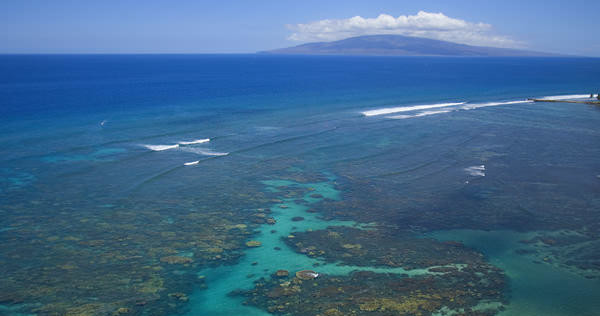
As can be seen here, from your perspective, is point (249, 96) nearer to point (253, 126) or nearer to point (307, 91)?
point (307, 91)

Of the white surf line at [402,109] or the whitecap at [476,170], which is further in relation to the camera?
the white surf line at [402,109]

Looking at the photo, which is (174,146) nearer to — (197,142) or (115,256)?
(197,142)

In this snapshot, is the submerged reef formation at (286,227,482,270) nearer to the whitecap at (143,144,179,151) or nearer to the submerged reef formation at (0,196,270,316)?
the submerged reef formation at (0,196,270,316)

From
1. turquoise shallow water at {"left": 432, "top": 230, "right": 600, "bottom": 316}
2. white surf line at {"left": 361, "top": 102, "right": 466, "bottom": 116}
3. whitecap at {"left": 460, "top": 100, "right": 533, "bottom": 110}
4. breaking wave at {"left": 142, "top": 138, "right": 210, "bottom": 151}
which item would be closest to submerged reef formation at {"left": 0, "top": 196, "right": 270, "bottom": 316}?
turquoise shallow water at {"left": 432, "top": 230, "right": 600, "bottom": 316}

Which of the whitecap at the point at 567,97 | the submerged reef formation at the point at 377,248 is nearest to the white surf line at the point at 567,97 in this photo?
the whitecap at the point at 567,97

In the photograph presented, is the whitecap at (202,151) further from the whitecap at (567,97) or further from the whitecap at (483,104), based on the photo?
the whitecap at (567,97)

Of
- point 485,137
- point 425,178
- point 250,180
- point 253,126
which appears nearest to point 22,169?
point 250,180
